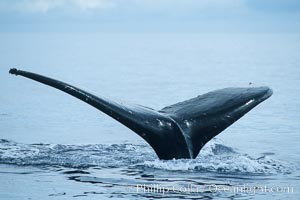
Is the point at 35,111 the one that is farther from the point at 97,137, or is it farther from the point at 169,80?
the point at 169,80

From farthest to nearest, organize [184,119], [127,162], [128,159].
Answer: [128,159] → [127,162] → [184,119]

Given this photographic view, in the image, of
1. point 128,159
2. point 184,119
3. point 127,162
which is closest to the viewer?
point 184,119

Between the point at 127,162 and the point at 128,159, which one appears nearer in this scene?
the point at 127,162

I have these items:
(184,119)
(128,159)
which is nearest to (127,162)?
(128,159)

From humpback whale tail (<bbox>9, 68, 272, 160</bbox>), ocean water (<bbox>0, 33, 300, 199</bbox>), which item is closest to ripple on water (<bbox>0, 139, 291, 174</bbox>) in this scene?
ocean water (<bbox>0, 33, 300, 199</bbox>)

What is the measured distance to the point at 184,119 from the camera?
10344 millimetres

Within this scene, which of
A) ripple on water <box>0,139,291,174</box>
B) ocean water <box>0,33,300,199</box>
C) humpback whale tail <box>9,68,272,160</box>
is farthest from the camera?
ripple on water <box>0,139,291,174</box>

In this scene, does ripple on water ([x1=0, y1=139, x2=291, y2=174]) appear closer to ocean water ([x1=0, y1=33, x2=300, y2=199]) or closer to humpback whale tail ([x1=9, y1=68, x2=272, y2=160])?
ocean water ([x1=0, y1=33, x2=300, y2=199])

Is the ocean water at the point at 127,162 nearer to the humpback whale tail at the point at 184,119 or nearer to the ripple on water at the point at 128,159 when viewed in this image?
the ripple on water at the point at 128,159

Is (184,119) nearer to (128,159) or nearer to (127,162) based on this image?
(127,162)

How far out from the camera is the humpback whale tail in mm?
9867

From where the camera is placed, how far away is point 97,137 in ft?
52.4

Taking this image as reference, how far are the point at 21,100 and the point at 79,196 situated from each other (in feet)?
48.3

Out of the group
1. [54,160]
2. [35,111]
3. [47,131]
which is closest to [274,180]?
[54,160]
